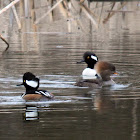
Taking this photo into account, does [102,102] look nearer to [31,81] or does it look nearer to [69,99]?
[69,99]

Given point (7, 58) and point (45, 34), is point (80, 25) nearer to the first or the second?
point (45, 34)

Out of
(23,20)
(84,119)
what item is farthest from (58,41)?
(84,119)

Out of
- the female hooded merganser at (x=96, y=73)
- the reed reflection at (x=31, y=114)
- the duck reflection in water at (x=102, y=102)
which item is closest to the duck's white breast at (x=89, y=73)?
the female hooded merganser at (x=96, y=73)

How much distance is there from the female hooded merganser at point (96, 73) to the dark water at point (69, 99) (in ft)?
0.70

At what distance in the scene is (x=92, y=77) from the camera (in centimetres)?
1188

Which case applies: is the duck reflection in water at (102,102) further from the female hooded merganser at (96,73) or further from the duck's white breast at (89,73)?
the duck's white breast at (89,73)

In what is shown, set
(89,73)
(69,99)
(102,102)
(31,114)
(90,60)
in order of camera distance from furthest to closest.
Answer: (90,60) < (89,73) < (69,99) < (102,102) < (31,114)

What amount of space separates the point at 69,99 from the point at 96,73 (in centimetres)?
290

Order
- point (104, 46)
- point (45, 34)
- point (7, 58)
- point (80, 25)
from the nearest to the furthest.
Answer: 1. point (7, 58)
2. point (104, 46)
3. point (45, 34)
4. point (80, 25)

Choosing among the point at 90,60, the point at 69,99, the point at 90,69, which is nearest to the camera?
the point at 69,99

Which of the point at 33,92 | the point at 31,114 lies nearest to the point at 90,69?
the point at 33,92

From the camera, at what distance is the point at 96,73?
39.7 feet

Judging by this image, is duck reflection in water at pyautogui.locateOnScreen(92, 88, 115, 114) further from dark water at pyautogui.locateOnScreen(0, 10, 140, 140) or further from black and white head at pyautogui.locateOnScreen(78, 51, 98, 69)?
black and white head at pyautogui.locateOnScreen(78, 51, 98, 69)

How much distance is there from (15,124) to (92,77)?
15.3 feet
